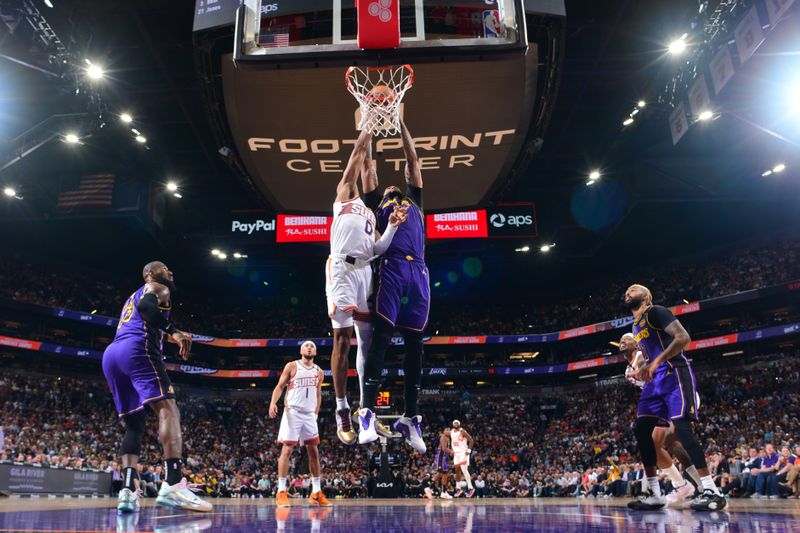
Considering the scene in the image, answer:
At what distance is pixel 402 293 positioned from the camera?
4.57m

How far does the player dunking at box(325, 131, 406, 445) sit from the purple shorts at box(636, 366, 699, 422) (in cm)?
299

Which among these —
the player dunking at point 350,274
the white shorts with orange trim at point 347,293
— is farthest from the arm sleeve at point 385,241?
the white shorts with orange trim at point 347,293

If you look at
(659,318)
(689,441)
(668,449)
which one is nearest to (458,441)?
(668,449)

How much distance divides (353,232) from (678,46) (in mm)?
12885

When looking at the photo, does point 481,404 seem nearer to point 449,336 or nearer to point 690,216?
point 449,336

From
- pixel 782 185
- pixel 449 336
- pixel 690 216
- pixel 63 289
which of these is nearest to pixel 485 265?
pixel 449 336

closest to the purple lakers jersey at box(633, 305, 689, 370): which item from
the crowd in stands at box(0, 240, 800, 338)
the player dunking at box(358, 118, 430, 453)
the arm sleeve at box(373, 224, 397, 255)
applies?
the player dunking at box(358, 118, 430, 453)

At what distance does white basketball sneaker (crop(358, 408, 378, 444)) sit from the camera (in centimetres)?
433

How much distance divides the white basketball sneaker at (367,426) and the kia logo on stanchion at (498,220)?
16913 mm

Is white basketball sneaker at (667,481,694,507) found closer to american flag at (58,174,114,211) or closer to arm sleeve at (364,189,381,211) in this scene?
arm sleeve at (364,189,381,211)

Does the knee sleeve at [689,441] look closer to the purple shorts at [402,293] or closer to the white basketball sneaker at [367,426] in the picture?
the purple shorts at [402,293]

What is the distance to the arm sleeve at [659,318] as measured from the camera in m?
5.65

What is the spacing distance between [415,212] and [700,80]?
1285 cm

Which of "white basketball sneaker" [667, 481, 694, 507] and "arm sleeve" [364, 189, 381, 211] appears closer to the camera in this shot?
"arm sleeve" [364, 189, 381, 211]
